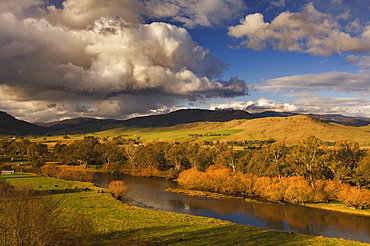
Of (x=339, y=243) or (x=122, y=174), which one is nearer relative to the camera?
(x=339, y=243)

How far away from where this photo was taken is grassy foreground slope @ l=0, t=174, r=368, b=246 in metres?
43.1

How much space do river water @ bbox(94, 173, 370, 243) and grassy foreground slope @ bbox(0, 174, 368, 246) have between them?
35.2 feet

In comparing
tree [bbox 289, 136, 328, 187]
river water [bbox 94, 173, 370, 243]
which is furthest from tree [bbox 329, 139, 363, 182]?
river water [bbox 94, 173, 370, 243]

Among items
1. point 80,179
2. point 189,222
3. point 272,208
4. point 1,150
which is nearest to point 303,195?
point 272,208

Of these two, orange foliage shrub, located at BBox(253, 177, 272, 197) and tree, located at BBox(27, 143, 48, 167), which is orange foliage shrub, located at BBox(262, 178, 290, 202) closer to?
orange foliage shrub, located at BBox(253, 177, 272, 197)

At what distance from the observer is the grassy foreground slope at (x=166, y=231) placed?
43094mm

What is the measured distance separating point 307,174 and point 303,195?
1343cm

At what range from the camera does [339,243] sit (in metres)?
47.4

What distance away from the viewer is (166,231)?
48375 mm

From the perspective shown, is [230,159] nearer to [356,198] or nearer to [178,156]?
[178,156]

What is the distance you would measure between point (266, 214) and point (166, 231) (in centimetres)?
3902

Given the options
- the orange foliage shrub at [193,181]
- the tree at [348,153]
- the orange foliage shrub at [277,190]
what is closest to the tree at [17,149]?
the orange foliage shrub at [193,181]

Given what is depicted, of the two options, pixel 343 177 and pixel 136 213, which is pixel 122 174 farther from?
pixel 343 177

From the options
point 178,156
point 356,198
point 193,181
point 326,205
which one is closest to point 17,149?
point 178,156
